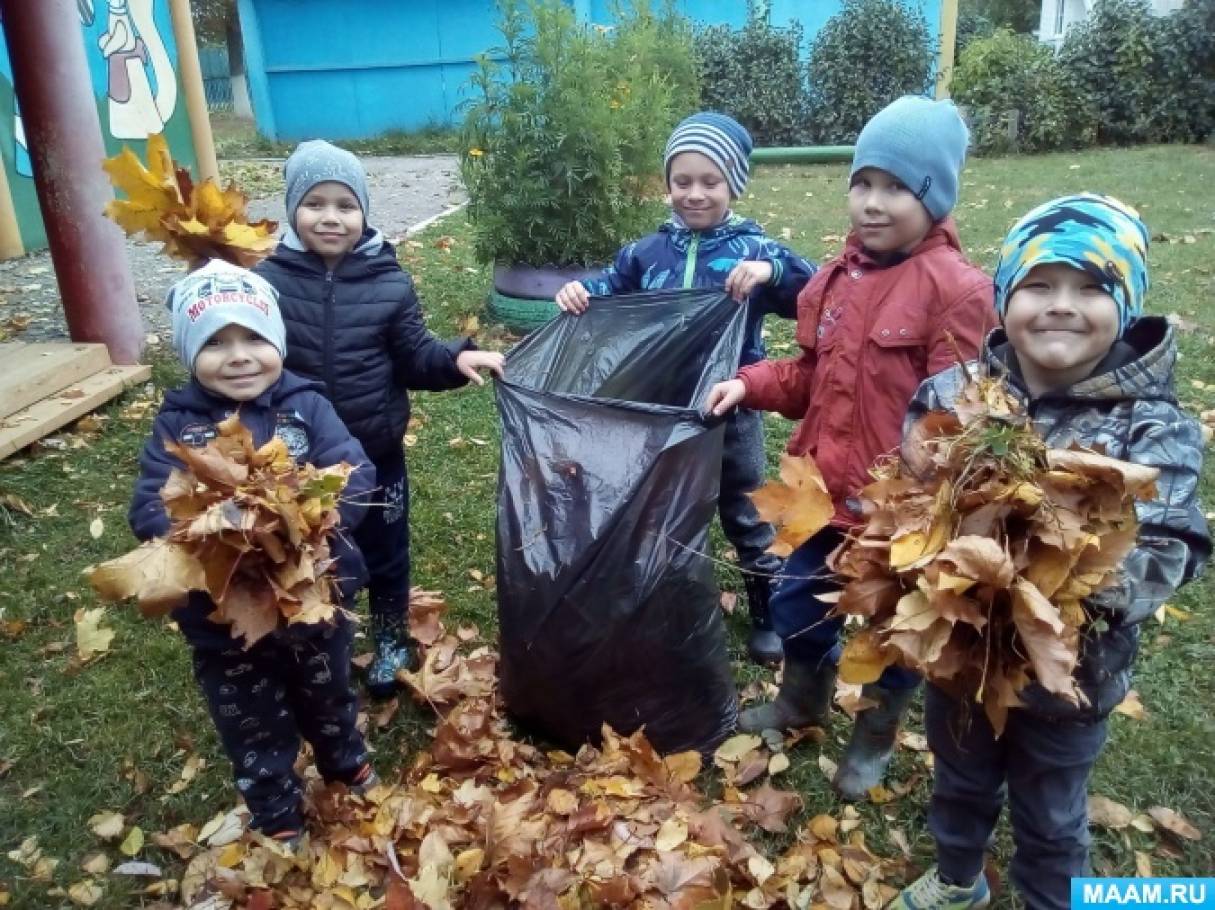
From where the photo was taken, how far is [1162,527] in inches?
58.9

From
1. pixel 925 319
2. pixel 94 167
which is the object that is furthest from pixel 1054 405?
pixel 94 167

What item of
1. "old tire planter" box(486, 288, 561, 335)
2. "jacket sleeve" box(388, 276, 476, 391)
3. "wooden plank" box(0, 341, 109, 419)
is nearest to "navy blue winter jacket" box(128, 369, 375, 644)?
"jacket sleeve" box(388, 276, 476, 391)

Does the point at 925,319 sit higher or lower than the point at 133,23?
lower

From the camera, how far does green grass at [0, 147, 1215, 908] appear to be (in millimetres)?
2279

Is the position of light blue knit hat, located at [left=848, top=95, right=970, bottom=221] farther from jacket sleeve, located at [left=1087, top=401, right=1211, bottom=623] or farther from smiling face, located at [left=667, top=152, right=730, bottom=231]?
jacket sleeve, located at [left=1087, top=401, right=1211, bottom=623]

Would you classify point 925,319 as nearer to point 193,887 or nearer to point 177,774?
point 193,887

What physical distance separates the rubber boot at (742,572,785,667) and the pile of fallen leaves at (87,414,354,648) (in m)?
1.42

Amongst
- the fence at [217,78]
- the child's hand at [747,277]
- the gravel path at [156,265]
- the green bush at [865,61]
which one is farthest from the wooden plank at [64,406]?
the fence at [217,78]

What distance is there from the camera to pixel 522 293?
575cm

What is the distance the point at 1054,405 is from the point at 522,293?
173 inches

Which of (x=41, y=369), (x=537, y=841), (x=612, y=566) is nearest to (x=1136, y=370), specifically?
(x=612, y=566)

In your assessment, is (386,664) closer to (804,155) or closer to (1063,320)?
(1063,320)

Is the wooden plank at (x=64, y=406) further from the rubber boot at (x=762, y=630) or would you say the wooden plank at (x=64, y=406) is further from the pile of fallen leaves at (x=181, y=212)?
the rubber boot at (x=762, y=630)

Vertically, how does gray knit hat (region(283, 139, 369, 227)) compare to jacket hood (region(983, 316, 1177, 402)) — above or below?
above
